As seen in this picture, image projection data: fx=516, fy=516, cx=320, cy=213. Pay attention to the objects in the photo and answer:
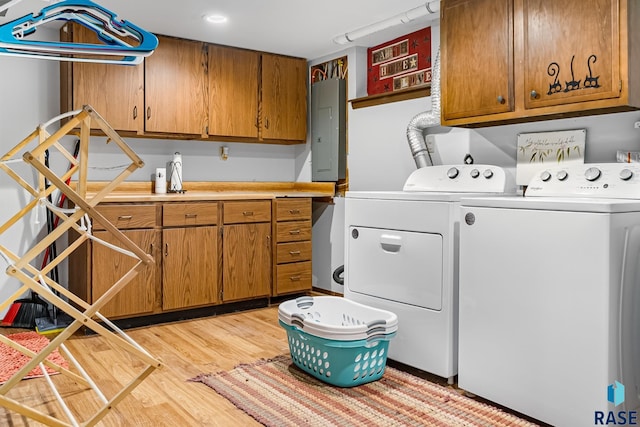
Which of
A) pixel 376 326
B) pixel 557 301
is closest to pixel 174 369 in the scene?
pixel 376 326

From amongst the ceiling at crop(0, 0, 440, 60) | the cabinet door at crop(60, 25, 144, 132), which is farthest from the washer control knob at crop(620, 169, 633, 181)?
the cabinet door at crop(60, 25, 144, 132)

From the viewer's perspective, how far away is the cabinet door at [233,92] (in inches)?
162

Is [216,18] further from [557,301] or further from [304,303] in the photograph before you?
[557,301]

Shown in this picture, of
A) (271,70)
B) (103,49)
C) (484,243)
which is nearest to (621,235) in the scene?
(484,243)

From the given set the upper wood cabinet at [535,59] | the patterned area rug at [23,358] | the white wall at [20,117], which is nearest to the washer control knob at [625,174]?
the upper wood cabinet at [535,59]

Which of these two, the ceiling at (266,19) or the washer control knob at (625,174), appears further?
the ceiling at (266,19)

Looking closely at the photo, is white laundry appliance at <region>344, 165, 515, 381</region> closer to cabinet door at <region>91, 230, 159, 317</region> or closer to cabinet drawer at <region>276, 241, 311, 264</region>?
cabinet drawer at <region>276, 241, 311, 264</region>

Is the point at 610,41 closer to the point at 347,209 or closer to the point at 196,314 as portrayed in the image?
the point at 347,209

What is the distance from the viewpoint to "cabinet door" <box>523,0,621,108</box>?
2.19m

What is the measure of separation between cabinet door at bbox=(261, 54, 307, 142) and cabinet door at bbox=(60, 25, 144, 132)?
1057mm

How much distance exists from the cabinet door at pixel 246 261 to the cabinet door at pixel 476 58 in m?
1.75

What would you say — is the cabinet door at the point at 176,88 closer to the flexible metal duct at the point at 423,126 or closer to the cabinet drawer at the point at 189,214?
the cabinet drawer at the point at 189,214

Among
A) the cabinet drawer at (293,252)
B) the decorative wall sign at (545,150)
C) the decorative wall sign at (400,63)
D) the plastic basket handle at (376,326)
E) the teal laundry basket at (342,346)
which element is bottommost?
the teal laundry basket at (342,346)

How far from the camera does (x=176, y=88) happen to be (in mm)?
3926
